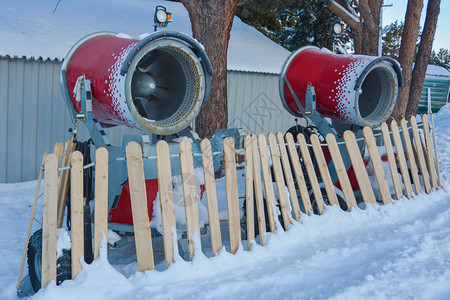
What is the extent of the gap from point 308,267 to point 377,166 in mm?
2190

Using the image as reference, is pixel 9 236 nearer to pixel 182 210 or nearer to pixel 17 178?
pixel 182 210

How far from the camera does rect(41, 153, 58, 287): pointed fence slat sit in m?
3.34

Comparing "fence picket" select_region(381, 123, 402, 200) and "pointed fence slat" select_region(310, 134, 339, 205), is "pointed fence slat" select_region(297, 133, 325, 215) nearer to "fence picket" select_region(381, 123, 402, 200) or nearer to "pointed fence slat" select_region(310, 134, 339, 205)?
"pointed fence slat" select_region(310, 134, 339, 205)

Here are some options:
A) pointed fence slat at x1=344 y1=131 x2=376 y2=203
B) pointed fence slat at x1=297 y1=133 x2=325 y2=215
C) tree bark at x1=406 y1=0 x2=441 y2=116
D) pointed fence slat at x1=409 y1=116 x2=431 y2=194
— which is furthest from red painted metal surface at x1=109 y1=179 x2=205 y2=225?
tree bark at x1=406 y1=0 x2=441 y2=116

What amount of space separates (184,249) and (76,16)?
23.2 ft

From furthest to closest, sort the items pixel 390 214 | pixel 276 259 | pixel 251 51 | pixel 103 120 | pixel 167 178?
pixel 251 51 → pixel 390 214 → pixel 103 120 → pixel 276 259 → pixel 167 178

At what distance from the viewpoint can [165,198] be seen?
376cm

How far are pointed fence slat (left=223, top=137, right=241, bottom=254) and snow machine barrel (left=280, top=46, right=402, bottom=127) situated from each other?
204cm

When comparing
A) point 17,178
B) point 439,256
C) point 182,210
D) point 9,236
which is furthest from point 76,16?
point 439,256

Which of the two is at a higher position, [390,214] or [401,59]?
[401,59]

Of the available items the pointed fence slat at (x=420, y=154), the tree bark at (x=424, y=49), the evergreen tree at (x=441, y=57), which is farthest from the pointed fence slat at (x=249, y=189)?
the evergreen tree at (x=441, y=57)

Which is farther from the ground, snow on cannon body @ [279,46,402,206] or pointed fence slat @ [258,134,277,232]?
snow on cannon body @ [279,46,402,206]

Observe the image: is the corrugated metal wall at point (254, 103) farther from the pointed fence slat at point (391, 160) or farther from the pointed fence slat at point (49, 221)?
the pointed fence slat at point (49, 221)

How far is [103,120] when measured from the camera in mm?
4777
